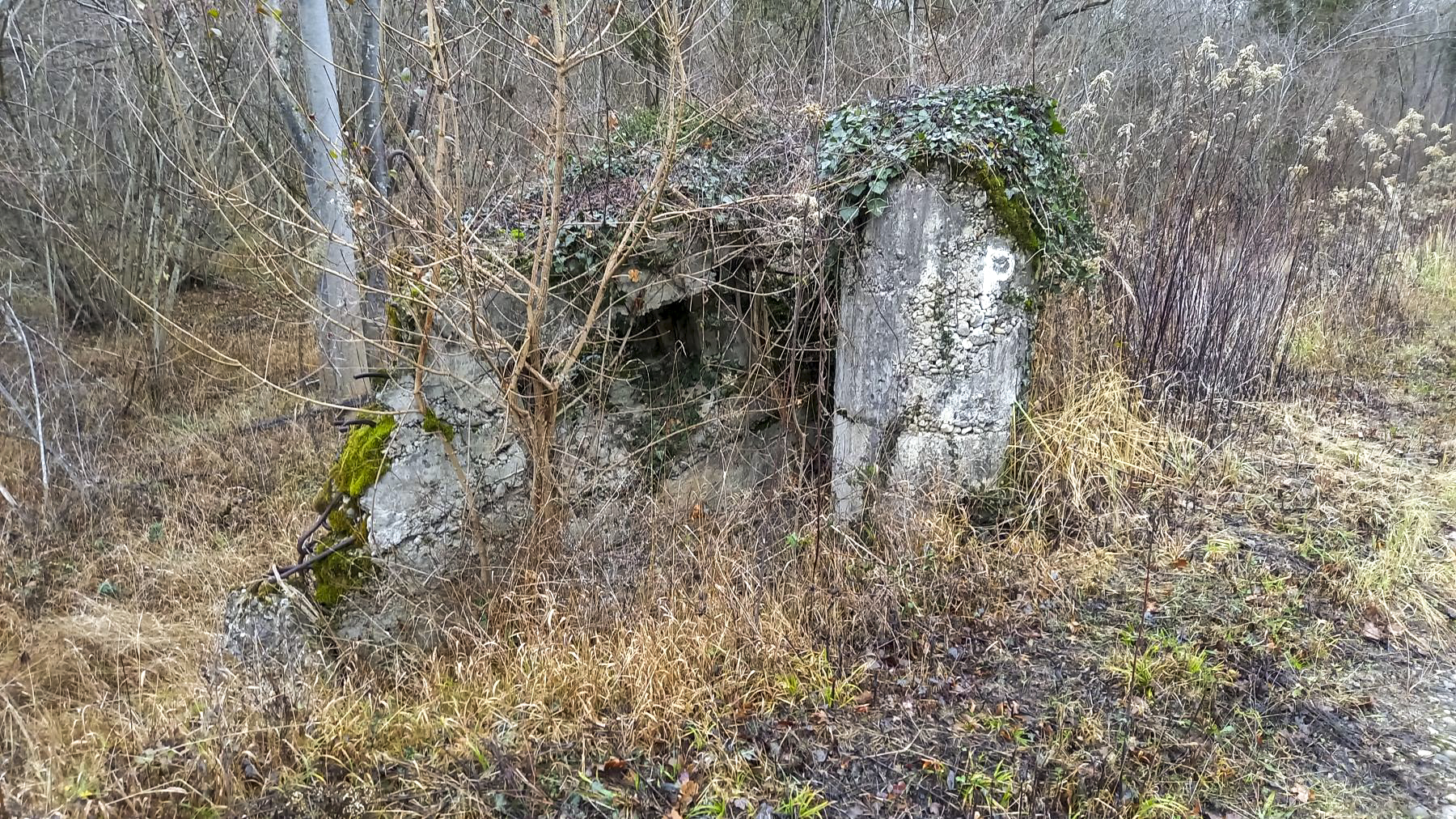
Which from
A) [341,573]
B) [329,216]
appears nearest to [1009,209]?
[341,573]

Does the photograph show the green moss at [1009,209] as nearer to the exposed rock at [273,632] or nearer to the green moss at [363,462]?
the green moss at [363,462]

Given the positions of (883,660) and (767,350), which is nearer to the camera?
(883,660)

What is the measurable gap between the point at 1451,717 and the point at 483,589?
12.6 feet

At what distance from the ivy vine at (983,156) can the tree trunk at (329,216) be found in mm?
2705

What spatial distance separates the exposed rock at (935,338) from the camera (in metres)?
3.75

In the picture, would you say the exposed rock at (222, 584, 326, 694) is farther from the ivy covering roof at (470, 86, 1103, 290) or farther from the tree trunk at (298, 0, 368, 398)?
the ivy covering roof at (470, 86, 1103, 290)

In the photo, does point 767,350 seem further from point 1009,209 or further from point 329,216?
point 329,216

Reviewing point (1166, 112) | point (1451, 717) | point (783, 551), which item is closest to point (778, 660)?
point (783, 551)

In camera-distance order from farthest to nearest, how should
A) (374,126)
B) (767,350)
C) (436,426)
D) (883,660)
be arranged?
(374,126) < (767,350) < (436,426) < (883,660)

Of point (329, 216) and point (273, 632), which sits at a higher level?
point (329, 216)

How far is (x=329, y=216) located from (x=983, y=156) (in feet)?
14.1

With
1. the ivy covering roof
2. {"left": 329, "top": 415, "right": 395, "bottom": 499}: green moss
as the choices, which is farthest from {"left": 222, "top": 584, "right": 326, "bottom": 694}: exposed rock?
the ivy covering roof

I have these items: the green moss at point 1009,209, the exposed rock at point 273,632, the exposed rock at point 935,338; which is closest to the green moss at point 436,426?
the exposed rock at point 273,632

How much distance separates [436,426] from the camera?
11.8 feet
